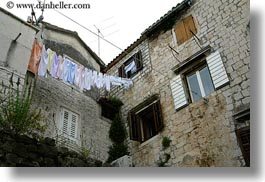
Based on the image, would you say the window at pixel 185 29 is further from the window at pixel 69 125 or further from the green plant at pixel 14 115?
the green plant at pixel 14 115

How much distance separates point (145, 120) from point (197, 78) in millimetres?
1632

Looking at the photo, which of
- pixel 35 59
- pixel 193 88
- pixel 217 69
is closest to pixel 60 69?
pixel 35 59

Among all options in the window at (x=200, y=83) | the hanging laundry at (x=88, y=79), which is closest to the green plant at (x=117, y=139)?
the hanging laundry at (x=88, y=79)

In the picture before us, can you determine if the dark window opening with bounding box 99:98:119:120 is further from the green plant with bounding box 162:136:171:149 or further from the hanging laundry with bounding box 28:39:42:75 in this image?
the hanging laundry with bounding box 28:39:42:75

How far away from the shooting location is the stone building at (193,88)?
5.30 metres

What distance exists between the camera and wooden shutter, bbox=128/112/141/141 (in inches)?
271

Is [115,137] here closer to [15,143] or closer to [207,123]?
[207,123]

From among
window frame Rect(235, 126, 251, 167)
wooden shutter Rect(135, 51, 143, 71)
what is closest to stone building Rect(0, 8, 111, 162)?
wooden shutter Rect(135, 51, 143, 71)

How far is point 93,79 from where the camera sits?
7.05 meters

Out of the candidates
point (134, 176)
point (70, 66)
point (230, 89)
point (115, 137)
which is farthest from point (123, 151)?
point (134, 176)

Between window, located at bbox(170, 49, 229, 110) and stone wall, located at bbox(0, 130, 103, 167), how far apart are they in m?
2.55

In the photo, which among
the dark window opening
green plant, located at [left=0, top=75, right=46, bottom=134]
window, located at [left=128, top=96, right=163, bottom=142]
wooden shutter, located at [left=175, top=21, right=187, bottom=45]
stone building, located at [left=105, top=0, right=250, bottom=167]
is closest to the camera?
green plant, located at [left=0, top=75, right=46, bottom=134]

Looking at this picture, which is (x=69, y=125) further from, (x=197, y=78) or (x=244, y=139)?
(x=244, y=139)

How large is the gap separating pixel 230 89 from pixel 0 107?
146 inches
